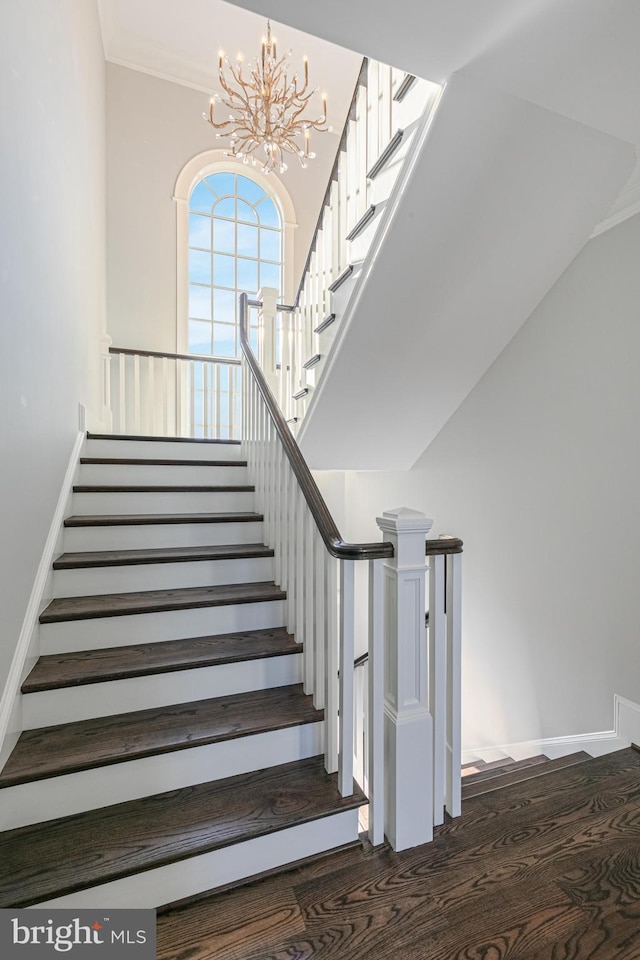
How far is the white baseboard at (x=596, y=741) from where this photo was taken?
1.97m

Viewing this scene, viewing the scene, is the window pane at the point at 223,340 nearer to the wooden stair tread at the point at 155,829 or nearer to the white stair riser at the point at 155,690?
the white stair riser at the point at 155,690

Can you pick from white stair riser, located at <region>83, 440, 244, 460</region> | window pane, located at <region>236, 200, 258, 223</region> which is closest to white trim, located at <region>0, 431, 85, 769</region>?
white stair riser, located at <region>83, 440, 244, 460</region>

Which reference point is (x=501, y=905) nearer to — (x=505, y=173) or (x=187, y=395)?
(x=505, y=173)

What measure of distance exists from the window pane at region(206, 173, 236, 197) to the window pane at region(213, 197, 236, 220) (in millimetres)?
76

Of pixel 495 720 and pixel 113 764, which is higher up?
pixel 113 764

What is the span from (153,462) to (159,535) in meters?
0.56

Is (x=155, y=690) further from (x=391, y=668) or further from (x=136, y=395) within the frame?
(x=136, y=395)

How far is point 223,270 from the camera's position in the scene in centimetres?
505

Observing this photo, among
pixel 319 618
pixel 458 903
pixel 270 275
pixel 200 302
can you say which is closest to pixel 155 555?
pixel 319 618

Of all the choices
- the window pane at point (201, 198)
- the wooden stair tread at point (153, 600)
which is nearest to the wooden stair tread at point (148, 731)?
the wooden stair tread at point (153, 600)

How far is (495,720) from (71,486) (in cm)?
270

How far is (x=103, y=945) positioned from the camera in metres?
1.12

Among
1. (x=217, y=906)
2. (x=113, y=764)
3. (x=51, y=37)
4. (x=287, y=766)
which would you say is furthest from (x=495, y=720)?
(x=51, y=37)

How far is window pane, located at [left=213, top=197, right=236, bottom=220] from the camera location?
196 inches
